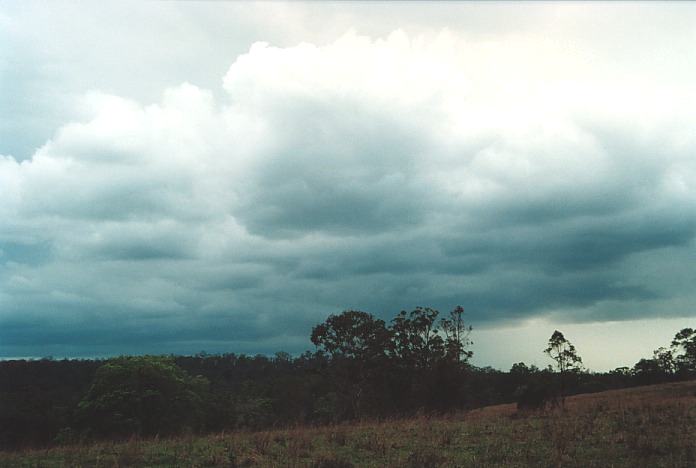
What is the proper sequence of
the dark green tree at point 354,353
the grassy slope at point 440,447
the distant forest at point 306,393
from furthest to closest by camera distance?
the dark green tree at point 354,353
the distant forest at point 306,393
the grassy slope at point 440,447

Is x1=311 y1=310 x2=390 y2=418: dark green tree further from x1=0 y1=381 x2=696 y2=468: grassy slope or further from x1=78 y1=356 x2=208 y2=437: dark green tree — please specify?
x1=0 y1=381 x2=696 y2=468: grassy slope

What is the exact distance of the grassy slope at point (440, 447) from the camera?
13273 millimetres

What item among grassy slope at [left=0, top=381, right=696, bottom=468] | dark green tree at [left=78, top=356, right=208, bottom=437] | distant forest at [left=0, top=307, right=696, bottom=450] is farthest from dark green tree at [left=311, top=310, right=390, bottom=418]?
grassy slope at [left=0, top=381, right=696, bottom=468]

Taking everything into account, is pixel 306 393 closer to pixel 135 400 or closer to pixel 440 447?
pixel 135 400

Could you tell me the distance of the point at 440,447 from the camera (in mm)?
15781

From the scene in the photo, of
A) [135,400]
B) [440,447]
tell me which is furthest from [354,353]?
[440,447]

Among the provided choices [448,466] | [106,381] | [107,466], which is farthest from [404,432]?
[106,381]

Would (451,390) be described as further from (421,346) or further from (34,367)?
(34,367)

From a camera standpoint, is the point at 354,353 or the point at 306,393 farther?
the point at 306,393

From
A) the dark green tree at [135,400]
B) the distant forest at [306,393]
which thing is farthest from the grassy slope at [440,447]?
the dark green tree at [135,400]

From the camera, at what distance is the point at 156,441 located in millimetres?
→ 19156

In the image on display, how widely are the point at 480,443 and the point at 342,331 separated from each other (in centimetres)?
4556

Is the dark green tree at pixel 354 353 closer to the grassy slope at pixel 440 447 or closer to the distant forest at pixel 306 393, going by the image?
the distant forest at pixel 306 393

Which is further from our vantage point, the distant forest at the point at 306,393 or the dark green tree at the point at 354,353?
the dark green tree at the point at 354,353
